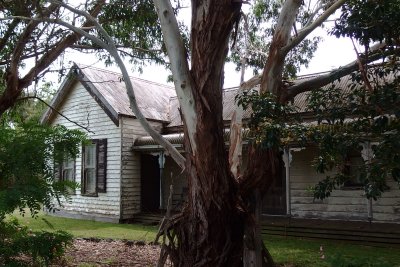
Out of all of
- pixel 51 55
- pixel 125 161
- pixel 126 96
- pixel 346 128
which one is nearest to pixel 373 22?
pixel 346 128

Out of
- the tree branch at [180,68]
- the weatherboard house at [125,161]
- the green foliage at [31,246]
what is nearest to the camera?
the green foliage at [31,246]

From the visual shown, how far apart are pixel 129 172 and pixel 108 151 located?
1212 mm

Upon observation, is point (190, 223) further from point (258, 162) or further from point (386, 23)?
point (386, 23)

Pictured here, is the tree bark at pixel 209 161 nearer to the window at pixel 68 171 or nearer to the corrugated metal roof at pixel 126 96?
the corrugated metal roof at pixel 126 96

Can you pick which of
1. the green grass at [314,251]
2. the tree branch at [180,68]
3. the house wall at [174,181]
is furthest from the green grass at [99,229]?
the tree branch at [180,68]

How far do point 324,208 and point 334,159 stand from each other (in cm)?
912

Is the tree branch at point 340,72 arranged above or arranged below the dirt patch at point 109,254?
above

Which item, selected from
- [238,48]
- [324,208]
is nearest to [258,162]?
[238,48]

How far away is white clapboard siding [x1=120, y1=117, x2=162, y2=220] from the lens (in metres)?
16.4

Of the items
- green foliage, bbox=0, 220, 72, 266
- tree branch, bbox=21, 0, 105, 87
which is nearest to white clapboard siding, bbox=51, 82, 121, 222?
tree branch, bbox=21, 0, 105, 87

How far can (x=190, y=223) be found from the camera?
254 inches

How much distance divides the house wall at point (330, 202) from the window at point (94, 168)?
7.21 metres

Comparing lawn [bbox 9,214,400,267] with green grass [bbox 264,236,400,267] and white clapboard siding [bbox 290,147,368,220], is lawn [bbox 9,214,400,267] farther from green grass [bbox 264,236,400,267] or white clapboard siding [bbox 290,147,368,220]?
white clapboard siding [bbox 290,147,368,220]

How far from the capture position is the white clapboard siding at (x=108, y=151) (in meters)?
16.6
